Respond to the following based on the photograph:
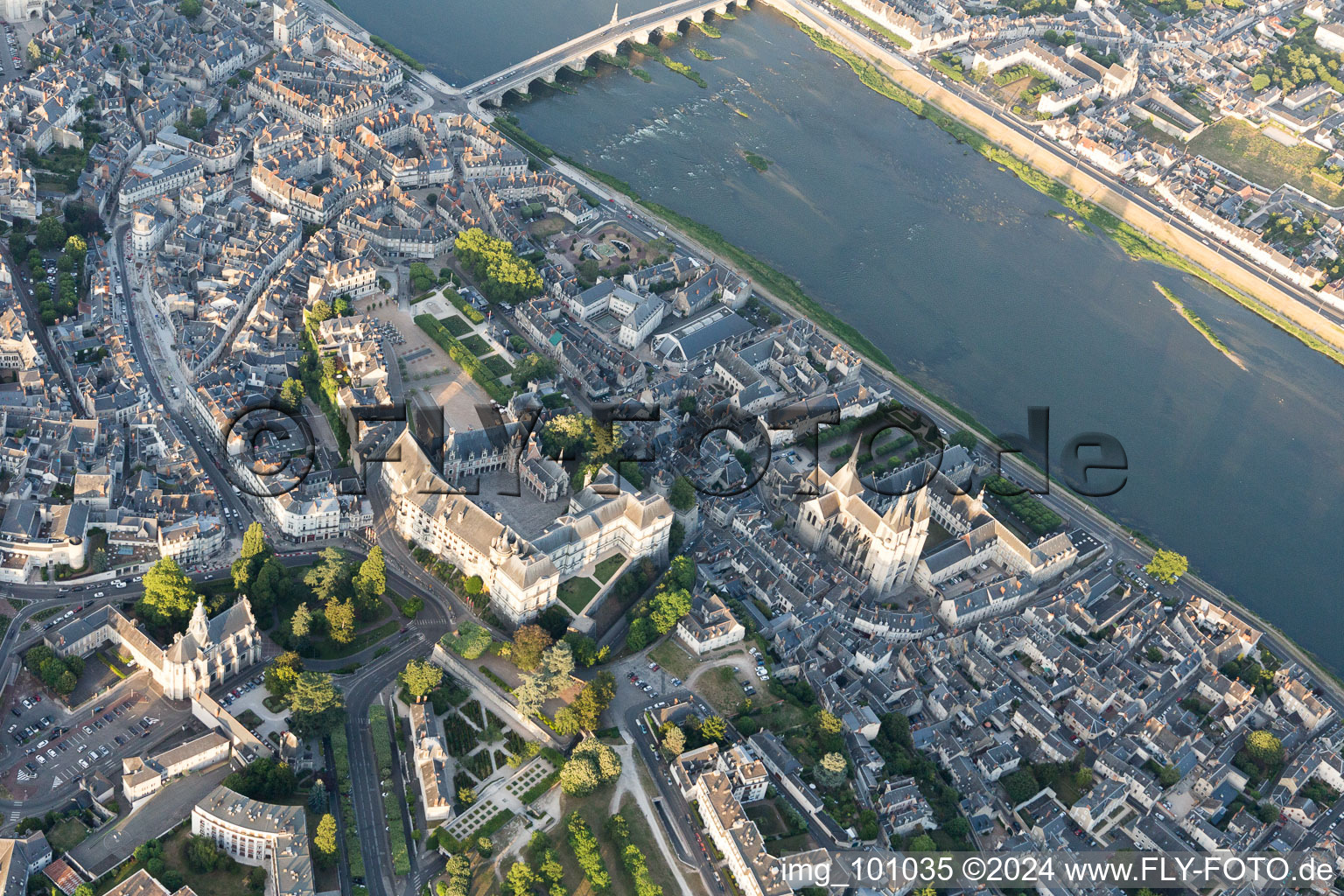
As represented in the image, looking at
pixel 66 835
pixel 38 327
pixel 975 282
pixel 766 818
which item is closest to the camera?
pixel 66 835

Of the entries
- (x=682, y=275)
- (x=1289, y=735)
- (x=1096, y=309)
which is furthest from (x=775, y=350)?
(x=1289, y=735)

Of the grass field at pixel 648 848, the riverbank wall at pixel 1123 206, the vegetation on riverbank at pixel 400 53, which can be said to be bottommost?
the vegetation on riverbank at pixel 400 53

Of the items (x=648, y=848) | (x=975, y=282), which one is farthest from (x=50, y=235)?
(x=975, y=282)

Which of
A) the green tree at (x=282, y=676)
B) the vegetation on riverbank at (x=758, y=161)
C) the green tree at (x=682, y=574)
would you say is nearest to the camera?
the green tree at (x=282, y=676)

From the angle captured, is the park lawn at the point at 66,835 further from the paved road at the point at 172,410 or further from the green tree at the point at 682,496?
the green tree at the point at 682,496

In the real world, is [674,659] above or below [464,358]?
above

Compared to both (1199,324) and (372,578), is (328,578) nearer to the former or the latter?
(372,578)

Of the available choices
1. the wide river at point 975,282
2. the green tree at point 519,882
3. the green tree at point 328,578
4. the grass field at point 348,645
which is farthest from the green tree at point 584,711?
the wide river at point 975,282
